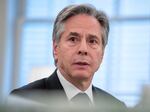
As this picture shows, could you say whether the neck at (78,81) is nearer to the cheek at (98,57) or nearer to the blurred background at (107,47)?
the cheek at (98,57)

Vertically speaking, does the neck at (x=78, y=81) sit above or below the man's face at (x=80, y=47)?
below

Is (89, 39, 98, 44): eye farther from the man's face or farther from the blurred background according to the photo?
the blurred background

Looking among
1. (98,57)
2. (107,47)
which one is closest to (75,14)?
(98,57)

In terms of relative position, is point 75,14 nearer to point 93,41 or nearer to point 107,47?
point 93,41

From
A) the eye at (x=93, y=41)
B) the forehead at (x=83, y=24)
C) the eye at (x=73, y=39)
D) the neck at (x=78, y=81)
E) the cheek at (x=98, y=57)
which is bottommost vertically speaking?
the neck at (x=78, y=81)

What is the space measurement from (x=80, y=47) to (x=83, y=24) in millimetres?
56

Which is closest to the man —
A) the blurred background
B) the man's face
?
the man's face

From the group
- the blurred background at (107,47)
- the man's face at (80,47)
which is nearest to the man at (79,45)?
the man's face at (80,47)

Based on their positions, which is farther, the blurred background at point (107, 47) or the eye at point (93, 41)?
the blurred background at point (107, 47)

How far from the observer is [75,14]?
A: 2.72 ft

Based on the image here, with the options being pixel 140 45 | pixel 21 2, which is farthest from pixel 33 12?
pixel 140 45

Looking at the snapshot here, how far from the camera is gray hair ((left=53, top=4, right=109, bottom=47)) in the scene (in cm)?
82

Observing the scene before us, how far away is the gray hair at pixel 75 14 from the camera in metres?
0.82

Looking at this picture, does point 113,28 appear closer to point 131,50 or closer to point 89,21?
point 131,50
